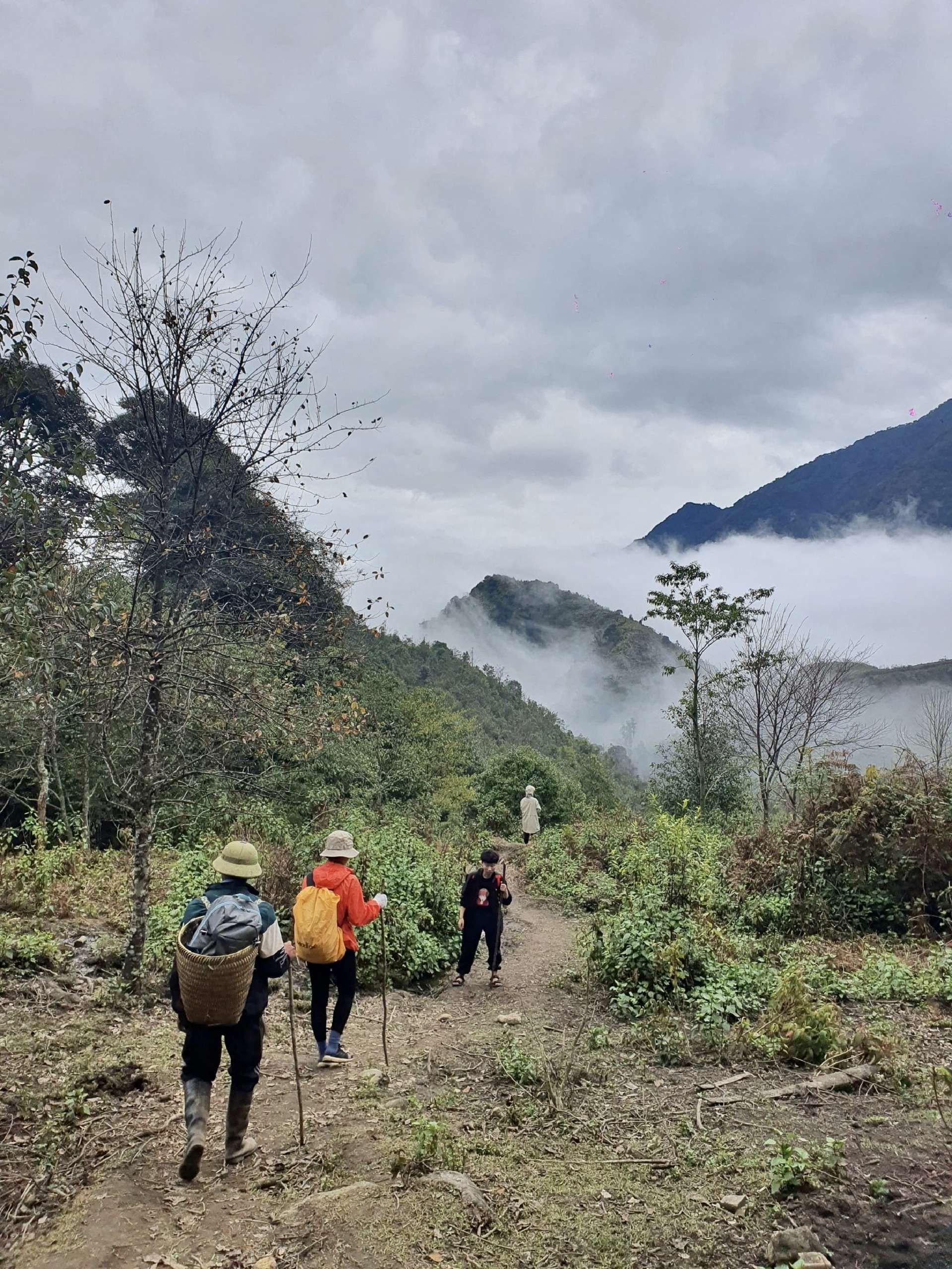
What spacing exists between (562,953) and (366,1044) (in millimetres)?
4557

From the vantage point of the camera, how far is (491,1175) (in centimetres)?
389

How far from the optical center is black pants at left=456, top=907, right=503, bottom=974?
8352mm

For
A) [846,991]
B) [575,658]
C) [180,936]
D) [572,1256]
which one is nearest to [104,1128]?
[180,936]

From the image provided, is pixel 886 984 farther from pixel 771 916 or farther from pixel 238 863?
pixel 238 863

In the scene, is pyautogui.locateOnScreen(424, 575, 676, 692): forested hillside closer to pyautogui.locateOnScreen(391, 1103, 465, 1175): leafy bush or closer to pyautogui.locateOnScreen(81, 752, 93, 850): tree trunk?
pyautogui.locateOnScreen(81, 752, 93, 850): tree trunk

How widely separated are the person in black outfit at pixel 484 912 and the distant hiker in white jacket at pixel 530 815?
10.3 m

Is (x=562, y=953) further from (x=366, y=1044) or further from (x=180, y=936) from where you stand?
(x=180, y=936)

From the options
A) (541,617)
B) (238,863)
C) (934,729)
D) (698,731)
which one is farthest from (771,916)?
Result: (541,617)

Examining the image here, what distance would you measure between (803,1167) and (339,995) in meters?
3.31

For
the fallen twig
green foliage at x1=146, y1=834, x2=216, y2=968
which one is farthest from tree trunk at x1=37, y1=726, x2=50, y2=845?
the fallen twig

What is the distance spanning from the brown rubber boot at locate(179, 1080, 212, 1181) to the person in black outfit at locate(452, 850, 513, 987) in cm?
448

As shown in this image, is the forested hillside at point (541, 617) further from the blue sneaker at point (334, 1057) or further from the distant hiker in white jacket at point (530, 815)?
the blue sneaker at point (334, 1057)

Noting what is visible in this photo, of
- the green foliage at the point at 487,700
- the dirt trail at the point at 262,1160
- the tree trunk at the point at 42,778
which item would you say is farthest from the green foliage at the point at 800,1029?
the green foliage at the point at 487,700

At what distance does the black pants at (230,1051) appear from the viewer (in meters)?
3.96
